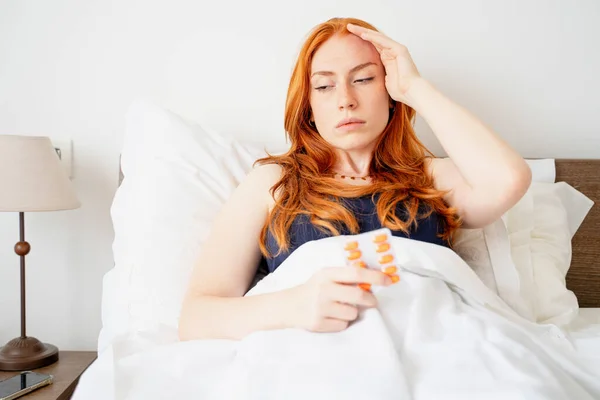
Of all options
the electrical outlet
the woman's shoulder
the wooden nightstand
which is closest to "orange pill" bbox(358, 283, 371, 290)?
the woman's shoulder

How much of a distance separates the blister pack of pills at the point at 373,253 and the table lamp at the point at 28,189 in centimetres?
84

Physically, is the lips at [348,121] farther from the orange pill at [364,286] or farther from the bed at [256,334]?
the orange pill at [364,286]

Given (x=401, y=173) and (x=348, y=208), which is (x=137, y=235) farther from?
(x=401, y=173)

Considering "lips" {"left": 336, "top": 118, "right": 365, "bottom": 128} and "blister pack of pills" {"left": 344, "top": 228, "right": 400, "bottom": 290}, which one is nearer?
"blister pack of pills" {"left": 344, "top": 228, "right": 400, "bottom": 290}

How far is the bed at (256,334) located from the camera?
68 cm

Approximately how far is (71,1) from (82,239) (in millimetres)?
675

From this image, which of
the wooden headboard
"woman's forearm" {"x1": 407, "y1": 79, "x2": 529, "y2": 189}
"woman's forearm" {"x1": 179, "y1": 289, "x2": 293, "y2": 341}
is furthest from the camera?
the wooden headboard

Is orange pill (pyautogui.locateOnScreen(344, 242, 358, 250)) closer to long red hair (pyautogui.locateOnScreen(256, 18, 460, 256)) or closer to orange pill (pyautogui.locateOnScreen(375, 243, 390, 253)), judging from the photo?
orange pill (pyautogui.locateOnScreen(375, 243, 390, 253))

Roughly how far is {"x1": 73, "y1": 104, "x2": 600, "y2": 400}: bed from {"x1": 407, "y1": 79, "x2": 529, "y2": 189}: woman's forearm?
0.19 metres

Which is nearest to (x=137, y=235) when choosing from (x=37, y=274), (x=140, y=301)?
(x=140, y=301)

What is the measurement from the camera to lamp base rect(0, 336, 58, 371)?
1.22 metres

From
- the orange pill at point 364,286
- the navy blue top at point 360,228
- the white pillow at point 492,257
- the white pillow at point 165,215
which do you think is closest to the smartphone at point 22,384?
the white pillow at point 165,215

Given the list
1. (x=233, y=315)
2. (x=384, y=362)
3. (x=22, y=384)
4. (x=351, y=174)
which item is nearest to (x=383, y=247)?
(x=384, y=362)

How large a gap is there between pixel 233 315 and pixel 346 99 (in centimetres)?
50
